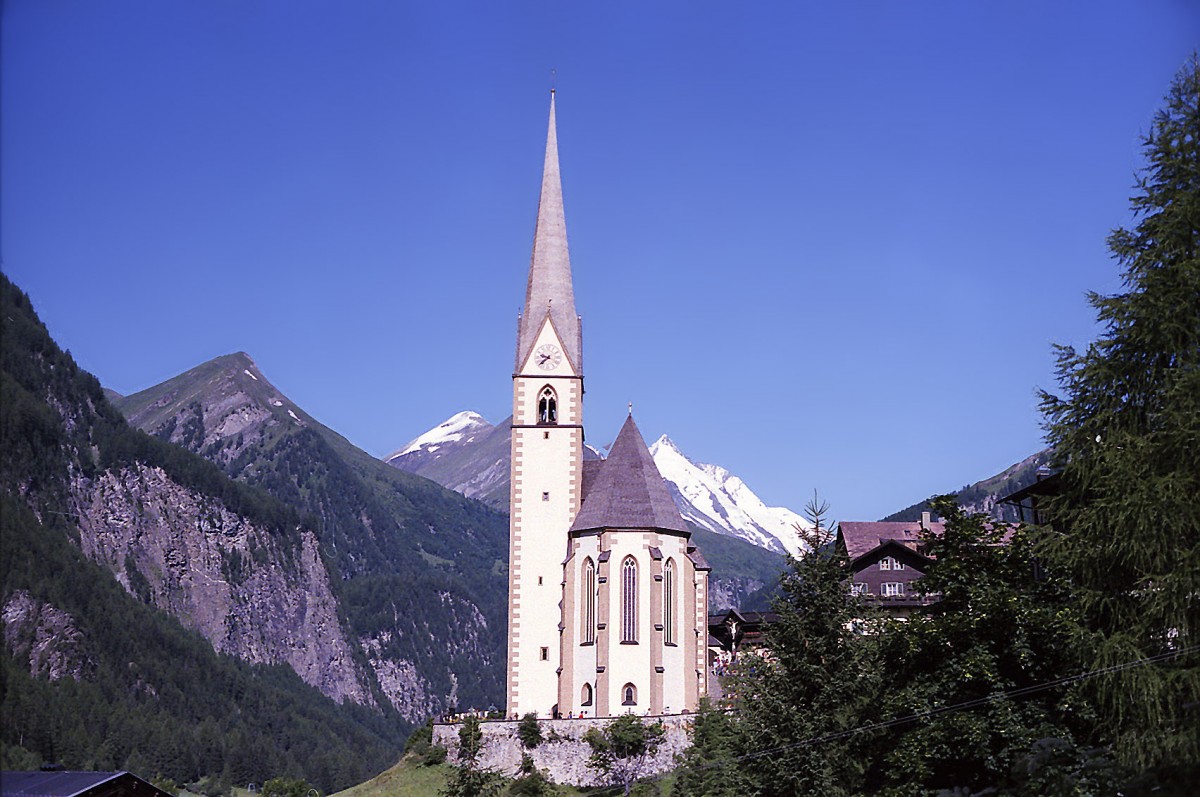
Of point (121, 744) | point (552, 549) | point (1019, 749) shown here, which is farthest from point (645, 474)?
point (121, 744)

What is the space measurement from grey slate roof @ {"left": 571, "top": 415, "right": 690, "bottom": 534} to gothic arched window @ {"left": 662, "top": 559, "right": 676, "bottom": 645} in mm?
2644

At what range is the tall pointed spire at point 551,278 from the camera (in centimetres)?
9800

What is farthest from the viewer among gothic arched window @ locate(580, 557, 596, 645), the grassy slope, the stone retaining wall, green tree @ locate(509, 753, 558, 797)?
gothic arched window @ locate(580, 557, 596, 645)

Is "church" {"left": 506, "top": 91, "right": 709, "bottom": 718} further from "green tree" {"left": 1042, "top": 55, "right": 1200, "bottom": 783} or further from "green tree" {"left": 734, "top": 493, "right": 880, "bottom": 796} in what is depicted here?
"green tree" {"left": 1042, "top": 55, "right": 1200, "bottom": 783}

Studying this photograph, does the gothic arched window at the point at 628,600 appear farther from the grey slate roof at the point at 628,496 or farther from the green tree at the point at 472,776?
the green tree at the point at 472,776

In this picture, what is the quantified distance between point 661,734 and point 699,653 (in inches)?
524

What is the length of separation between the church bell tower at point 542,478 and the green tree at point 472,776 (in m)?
7.35

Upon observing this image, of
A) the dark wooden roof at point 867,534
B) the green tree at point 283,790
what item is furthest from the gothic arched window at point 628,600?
the green tree at point 283,790

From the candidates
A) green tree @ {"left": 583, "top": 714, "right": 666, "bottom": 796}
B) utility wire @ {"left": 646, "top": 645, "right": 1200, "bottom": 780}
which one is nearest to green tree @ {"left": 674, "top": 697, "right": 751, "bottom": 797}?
utility wire @ {"left": 646, "top": 645, "right": 1200, "bottom": 780}

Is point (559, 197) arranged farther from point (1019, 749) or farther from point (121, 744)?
point (121, 744)

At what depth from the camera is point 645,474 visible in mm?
92125

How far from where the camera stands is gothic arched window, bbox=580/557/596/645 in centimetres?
8875

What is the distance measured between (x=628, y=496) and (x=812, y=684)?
4117cm

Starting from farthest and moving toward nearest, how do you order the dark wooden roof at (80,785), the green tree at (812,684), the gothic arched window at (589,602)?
the gothic arched window at (589,602) → the dark wooden roof at (80,785) → the green tree at (812,684)
